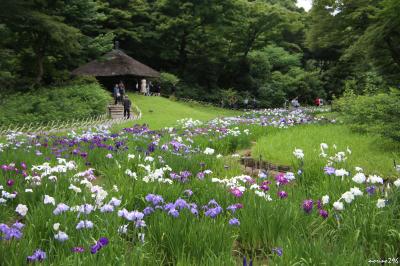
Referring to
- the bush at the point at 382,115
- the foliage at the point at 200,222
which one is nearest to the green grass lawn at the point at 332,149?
the bush at the point at 382,115

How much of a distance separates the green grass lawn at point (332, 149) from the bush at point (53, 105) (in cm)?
1078

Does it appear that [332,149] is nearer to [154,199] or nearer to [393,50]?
[154,199]

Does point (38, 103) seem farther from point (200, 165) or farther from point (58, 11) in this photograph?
point (200, 165)

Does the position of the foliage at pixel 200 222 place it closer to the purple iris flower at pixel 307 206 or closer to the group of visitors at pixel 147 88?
the purple iris flower at pixel 307 206

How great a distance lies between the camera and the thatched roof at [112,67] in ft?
98.4

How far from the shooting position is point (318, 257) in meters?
2.55

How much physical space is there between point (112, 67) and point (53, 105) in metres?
12.4

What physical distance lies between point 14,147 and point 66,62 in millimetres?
26427

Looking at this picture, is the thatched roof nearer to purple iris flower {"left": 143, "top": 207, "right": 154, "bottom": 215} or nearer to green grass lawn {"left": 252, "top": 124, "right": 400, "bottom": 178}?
green grass lawn {"left": 252, "top": 124, "right": 400, "bottom": 178}

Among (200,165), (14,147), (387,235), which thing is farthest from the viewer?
(14,147)

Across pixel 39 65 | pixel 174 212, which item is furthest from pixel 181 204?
pixel 39 65

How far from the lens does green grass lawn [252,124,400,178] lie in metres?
6.80

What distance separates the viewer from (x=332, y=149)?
25.2 feet

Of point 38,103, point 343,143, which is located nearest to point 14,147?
point 343,143
